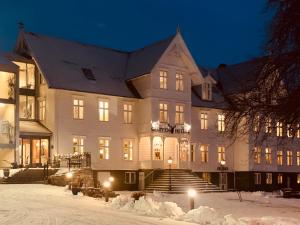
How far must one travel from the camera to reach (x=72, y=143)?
3859 centimetres

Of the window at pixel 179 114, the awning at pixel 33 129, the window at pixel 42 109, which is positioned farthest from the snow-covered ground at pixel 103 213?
the window at pixel 179 114

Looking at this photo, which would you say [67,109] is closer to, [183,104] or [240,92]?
[183,104]

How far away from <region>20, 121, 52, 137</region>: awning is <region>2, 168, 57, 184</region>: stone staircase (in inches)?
177

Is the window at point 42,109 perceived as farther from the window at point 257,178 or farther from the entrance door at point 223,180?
the window at point 257,178

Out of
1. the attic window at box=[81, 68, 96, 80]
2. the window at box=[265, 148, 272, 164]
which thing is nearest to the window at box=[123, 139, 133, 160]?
the attic window at box=[81, 68, 96, 80]

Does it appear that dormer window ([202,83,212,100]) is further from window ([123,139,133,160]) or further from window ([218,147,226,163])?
Answer: window ([123,139,133,160])

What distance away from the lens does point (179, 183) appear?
1569 inches

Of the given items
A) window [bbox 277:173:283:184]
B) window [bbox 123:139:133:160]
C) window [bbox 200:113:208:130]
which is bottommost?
window [bbox 277:173:283:184]

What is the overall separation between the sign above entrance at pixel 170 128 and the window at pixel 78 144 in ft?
18.8

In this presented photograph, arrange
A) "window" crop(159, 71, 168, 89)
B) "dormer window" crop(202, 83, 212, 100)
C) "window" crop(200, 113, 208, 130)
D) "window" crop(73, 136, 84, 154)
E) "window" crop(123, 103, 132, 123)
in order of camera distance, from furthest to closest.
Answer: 1. "dormer window" crop(202, 83, 212, 100)
2. "window" crop(200, 113, 208, 130)
3. "window" crop(159, 71, 168, 89)
4. "window" crop(123, 103, 132, 123)
5. "window" crop(73, 136, 84, 154)

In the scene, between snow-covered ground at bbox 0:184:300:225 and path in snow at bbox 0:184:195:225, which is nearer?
path in snow at bbox 0:184:195:225

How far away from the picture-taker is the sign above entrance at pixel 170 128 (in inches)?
1641

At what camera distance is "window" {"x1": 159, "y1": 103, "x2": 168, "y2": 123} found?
42.3 m

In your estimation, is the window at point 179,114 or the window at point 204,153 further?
the window at point 204,153
